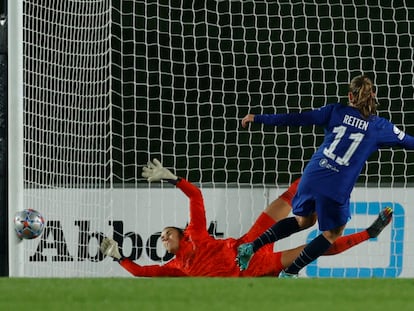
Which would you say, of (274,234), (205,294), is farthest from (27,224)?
(205,294)

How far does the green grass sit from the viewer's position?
4742 millimetres

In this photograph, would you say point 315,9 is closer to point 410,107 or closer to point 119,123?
point 410,107

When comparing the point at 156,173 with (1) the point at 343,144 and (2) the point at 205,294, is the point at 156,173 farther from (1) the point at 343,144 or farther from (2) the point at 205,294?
(2) the point at 205,294

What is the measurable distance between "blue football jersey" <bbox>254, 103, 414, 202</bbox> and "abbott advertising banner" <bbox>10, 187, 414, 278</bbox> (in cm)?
194

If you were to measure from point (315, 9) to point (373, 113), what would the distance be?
13.1 ft

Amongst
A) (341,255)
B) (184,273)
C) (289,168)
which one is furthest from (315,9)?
(184,273)

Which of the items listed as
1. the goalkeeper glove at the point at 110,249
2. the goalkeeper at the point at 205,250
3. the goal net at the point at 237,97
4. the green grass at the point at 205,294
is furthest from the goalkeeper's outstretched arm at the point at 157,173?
the green grass at the point at 205,294

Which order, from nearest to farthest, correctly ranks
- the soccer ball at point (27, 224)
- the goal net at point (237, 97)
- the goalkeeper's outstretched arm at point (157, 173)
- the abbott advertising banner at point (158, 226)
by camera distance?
the soccer ball at point (27, 224) < the goalkeeper's outstretched arm at point (157, 173) < the abbott advertising banner at point (158, 226) < the goal net at point (237, 97)

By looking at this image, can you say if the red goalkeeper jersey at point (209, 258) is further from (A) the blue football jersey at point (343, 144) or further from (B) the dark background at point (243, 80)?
(B) the dark background at point (243, 80)

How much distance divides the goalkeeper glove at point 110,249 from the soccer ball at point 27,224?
33.1 inches

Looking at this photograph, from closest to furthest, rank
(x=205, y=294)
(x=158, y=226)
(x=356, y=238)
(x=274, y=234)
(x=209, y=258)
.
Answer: (x=205, y=294) < (x=274, y=234) < (x=209, y=258) < (x=356, y=238) < (x=158, y=226)

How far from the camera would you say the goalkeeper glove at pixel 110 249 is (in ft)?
26.9

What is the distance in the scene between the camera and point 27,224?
7.41 meters

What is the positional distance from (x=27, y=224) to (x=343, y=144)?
198 centimetres
